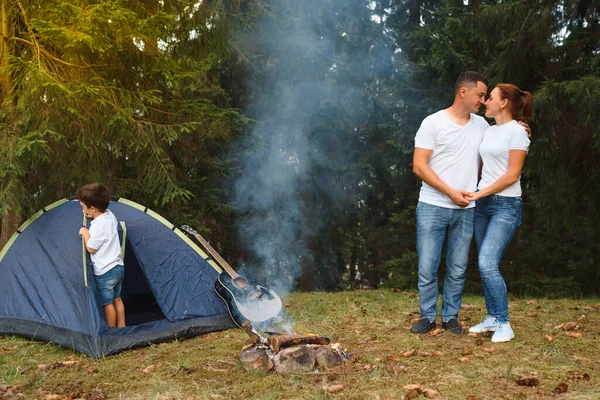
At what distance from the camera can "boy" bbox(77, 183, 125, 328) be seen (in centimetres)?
498

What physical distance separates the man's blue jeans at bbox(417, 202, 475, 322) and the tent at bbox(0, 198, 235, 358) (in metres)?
2.02

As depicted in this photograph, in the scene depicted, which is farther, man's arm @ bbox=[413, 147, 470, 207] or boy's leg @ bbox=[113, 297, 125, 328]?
boy's leg @ bbox=[113, 297, 125, 328]

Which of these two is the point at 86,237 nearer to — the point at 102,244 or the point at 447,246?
the point at 102,244

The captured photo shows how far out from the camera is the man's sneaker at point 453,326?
4593 millimetres

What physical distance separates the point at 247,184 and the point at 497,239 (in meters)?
9.29

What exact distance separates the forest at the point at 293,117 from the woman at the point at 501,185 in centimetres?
357

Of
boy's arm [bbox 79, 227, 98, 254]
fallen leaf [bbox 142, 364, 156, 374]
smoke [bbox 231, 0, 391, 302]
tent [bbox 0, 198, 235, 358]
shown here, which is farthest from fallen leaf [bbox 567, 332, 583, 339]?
smoke [bbox 231, 0, 391, 302]

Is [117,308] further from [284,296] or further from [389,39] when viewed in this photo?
[389,39]

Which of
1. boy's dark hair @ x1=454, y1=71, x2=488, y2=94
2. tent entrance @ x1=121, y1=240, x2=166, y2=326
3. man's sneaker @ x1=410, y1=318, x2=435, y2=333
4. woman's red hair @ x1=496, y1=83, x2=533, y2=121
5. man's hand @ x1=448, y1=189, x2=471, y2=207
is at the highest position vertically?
boy's dark hair @ x1=454, y1=71, x2=488, y2=94

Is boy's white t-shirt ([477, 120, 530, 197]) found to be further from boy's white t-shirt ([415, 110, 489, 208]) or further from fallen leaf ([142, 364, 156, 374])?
fallen leaf ([142, 364, 156, 374])

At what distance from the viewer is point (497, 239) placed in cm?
422

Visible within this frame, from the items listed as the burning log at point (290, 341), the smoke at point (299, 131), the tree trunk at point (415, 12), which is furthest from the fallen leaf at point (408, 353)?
the tree trunk at point (415, 12)

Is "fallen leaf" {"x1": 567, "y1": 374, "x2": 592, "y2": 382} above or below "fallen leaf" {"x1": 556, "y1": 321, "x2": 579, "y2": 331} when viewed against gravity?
above

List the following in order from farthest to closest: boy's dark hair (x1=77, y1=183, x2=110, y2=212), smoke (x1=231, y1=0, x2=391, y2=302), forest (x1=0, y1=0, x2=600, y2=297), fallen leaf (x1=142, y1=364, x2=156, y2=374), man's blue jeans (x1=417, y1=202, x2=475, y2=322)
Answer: smoke (x1=231, y1=0, x2=391, y2=302) < forest (x1=0, y1=0, x2=600, y2=297) < boy's dark hair (x1=77, y1=183, x2=110, y2=212) < man's blue jeans (x1=417, y1=202, x2=475, y2=322) < fallen leaf (x1=142, y1=364, x2=156, y2=374)
